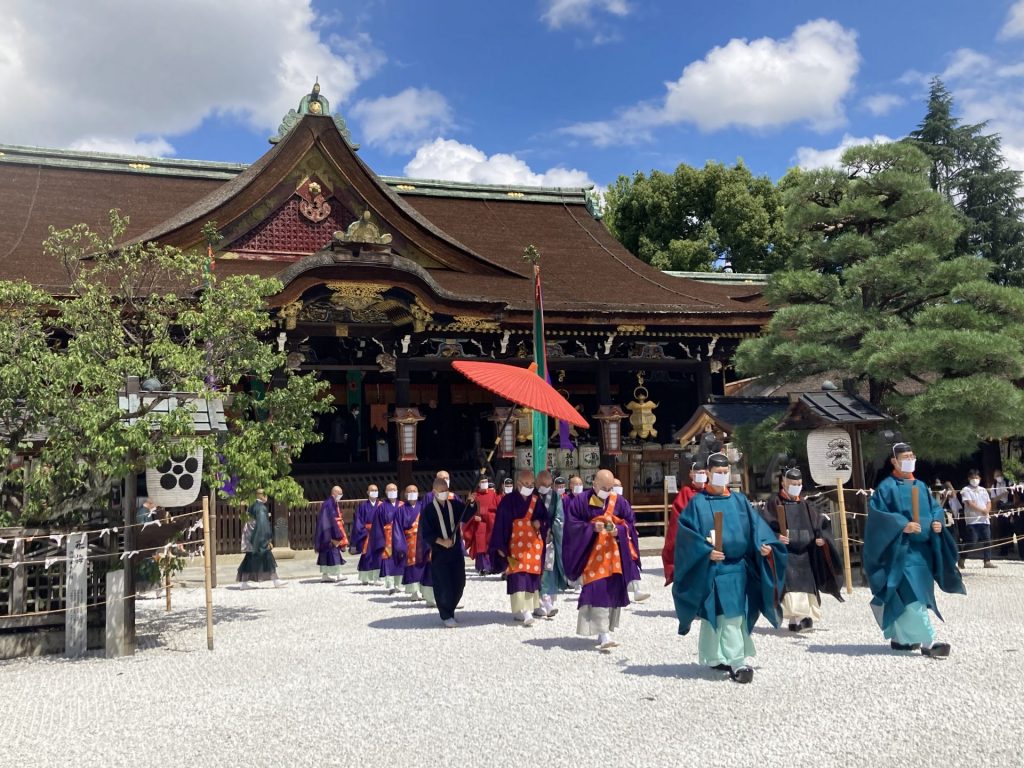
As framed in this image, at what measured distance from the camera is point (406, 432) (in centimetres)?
1576

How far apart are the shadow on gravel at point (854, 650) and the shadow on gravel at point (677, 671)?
1181 millimetres

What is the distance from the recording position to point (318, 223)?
54.8 ft

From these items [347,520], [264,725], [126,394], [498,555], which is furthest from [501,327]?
[264,725]

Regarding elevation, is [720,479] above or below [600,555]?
above

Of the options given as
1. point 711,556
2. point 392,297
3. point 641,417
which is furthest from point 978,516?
point 392,297

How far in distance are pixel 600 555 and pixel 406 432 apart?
876 centimetres

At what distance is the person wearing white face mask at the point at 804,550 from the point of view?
801cm

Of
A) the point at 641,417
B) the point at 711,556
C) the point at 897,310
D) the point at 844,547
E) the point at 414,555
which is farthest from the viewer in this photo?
the point at 641,417

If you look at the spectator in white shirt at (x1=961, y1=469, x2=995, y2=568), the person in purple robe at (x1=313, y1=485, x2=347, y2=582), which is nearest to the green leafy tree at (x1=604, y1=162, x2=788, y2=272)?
the spectator in white shirt at (x1=961, y1=469, x2=995, y2=568)

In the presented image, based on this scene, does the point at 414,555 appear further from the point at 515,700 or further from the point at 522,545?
the point at 515,700

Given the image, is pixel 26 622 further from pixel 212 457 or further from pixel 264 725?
pixel 264 725

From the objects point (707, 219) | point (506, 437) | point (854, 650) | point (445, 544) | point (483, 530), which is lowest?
point (854, 650)

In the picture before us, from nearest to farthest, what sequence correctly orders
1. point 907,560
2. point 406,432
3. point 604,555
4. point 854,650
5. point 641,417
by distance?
point 907,560
point 854,650
point 604,555
point 406,432
point 641,417

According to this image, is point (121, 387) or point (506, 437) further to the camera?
point (506, 437)
